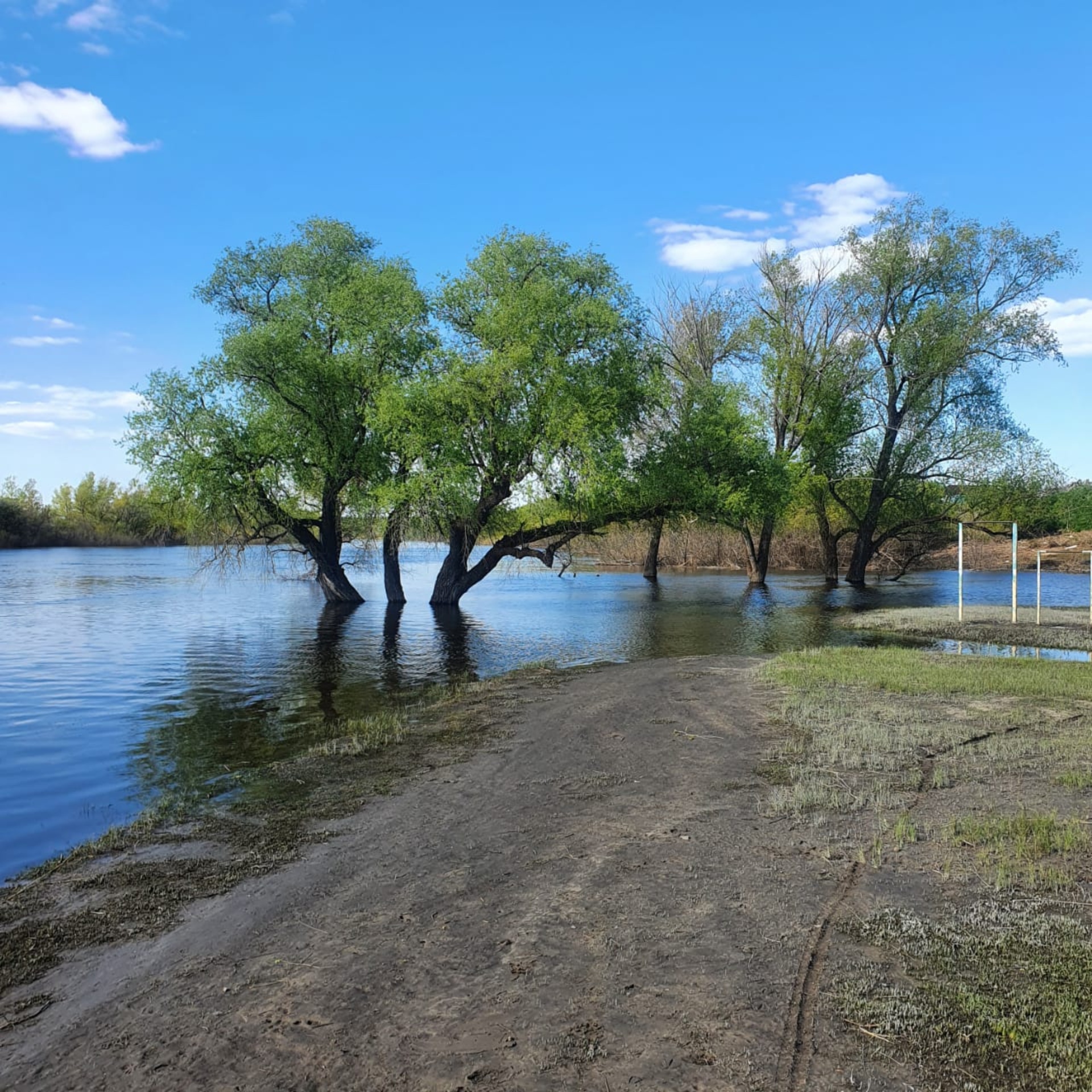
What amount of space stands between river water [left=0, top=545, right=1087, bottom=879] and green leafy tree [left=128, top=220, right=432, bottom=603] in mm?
4376

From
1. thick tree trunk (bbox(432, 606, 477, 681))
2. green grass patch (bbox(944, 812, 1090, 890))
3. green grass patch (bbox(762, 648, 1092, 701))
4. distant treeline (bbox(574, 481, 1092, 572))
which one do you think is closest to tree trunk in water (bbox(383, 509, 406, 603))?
thick tree trunk (bbox(432, 606, 477, 681))

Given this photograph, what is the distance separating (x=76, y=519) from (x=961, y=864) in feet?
352

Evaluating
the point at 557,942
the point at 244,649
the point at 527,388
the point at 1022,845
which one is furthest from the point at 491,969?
the point at 527,388

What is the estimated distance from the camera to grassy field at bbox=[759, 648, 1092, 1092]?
383 cm

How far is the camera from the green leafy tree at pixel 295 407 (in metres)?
28.6

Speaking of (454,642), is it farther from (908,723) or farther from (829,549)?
(829,549)

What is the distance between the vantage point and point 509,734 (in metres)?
11.3

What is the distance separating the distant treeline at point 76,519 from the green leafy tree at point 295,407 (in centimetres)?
6732

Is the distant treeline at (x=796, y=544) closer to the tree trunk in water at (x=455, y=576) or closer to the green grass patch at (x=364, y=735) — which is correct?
the tree trunk in water at (x=455, y=576)

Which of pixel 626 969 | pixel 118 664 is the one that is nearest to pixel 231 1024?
pixel 626 969

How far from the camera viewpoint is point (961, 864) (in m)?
5.93

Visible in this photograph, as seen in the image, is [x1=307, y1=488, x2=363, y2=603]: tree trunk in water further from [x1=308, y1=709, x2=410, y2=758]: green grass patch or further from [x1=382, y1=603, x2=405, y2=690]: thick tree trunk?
[x1=308, y1=709, x2=410, y2=758]: green grass patch

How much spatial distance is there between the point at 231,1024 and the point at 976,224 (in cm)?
4768

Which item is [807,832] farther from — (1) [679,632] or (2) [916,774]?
(1) [679,632]
